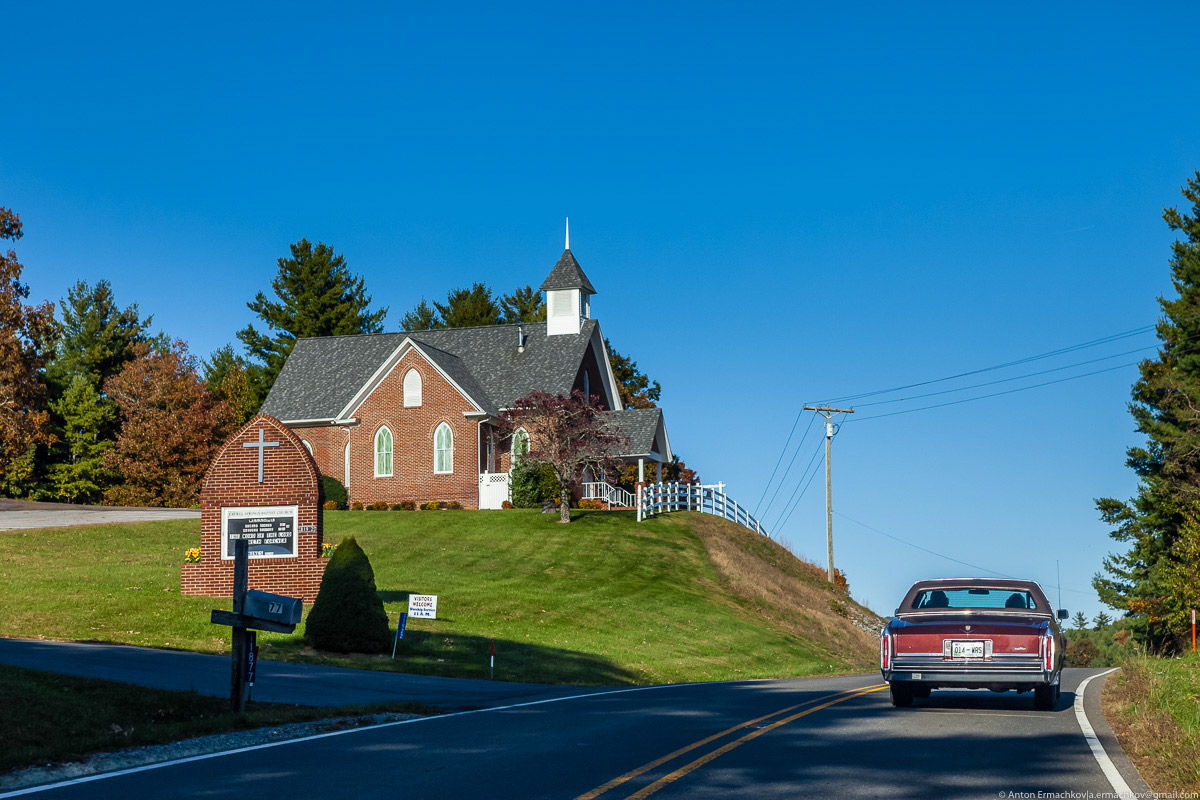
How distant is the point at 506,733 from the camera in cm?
1166

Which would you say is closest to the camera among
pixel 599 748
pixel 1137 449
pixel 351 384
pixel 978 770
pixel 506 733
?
pixel 978 770

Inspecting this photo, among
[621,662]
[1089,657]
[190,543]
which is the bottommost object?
[1089,657]

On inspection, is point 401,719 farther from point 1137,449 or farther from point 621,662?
point 1137,449

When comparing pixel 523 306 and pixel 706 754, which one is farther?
pixel 523 306

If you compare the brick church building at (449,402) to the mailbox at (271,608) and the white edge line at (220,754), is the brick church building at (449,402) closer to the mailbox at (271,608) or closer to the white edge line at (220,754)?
the mailbox at (271,608)

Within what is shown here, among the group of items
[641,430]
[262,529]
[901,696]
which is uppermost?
[641,430]

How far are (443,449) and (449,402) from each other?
2.16 meters

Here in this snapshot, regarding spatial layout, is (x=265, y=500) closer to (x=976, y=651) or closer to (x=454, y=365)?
(x=976, y=651)

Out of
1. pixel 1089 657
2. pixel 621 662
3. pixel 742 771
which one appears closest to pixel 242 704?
pixel 742 771

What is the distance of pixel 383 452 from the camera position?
175ft

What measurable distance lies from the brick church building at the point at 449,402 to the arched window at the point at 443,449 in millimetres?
46

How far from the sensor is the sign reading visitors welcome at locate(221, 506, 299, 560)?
27484 millimetres

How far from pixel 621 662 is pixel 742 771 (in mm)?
18187

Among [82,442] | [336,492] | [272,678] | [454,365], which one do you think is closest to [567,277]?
[454,365]
